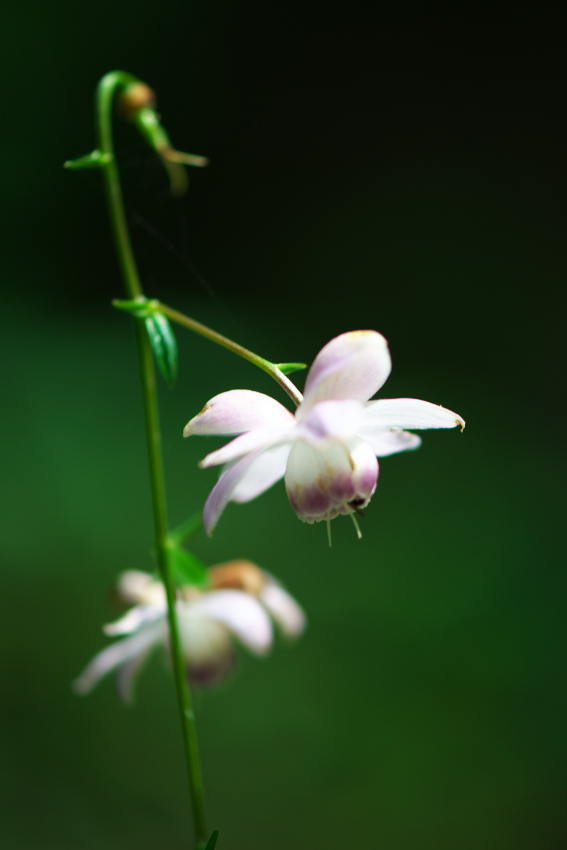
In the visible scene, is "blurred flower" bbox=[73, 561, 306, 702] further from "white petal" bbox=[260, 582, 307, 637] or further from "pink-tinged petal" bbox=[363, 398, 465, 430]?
"pink-tinged petal" bbox=[363, 398, 465, 430]

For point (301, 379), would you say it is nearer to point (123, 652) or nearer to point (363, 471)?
point (123, 652)

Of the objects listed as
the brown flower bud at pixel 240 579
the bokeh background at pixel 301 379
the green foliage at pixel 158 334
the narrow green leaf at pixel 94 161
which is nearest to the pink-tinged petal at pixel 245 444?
the green foliage at pixel 158 334

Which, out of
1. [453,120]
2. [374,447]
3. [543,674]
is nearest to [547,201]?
[453,120]

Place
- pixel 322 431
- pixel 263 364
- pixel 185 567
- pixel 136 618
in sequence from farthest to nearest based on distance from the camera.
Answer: pixel 136 618
pixel 185 567
pixel 263 364
pixel 322 431

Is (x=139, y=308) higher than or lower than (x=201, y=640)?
higher

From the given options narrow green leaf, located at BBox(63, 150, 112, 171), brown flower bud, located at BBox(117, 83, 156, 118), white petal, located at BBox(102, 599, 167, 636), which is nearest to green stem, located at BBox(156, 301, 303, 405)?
narrow green leaf, located at BBox(63, 150, 112, 171)

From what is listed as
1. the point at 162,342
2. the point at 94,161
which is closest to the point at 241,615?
the point at 162,342

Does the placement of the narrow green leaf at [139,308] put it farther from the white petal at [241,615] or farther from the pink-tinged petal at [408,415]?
the white petal at [241,615]
